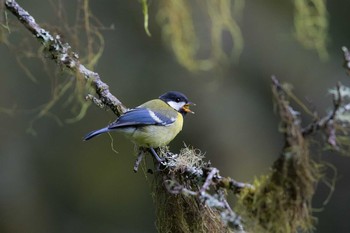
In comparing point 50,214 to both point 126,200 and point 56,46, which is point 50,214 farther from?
point 56,46

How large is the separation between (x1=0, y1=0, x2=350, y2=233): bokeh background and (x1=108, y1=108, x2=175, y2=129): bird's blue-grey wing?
5.97 ft

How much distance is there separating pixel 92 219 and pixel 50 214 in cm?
37

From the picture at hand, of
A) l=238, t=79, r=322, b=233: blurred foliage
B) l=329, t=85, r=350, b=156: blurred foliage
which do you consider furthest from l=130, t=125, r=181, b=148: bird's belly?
l=329, t=85, r=350, b=156: blurred foliage

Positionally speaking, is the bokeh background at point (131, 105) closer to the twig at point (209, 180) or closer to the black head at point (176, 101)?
the black head at point (176, 101)

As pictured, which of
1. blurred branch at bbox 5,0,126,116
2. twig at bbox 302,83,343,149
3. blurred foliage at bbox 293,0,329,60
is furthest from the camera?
blurred foliage at bbox 293,0,329,60

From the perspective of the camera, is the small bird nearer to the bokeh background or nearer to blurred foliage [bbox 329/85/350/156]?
blurred foliage [bbox 329/85/350/156]

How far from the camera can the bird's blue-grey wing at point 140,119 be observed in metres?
2.90

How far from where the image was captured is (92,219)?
5680mm

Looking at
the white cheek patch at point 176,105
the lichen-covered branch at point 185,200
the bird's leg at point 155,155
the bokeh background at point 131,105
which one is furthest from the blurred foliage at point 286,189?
the bokeh background at point 131,105

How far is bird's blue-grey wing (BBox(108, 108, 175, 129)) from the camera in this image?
290 centimetres

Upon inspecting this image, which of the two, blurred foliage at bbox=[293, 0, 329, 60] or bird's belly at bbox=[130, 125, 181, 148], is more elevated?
blurred foliage at bbox=[293, 0, 329, 60]

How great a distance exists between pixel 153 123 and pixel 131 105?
199 centimetres

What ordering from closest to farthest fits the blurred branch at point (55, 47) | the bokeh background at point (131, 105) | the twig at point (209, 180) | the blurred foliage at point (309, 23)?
the twig at point (209, 180) < the blurred branch at point (55, 47) < the blurred foliage at point (309, 23) < the bokeh background at point (131, 105)

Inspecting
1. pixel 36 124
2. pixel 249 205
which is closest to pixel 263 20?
pixel 36 124
